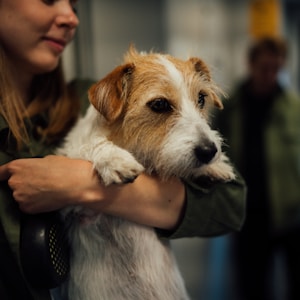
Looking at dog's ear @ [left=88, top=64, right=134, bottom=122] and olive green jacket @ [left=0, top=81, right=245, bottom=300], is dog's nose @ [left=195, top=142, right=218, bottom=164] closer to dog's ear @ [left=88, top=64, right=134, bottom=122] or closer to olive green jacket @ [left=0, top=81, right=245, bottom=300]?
olive green jacket @ [left=0, top=81, right=245, bottom=300]

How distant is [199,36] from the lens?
10.3ft

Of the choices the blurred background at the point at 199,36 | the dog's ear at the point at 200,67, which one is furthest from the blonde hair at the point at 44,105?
the blurred background at the point at 199,36

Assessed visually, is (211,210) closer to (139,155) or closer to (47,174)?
(139,155)

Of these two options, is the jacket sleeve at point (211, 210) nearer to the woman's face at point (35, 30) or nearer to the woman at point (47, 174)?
the woman at point (47, 174)

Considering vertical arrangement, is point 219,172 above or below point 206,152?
below

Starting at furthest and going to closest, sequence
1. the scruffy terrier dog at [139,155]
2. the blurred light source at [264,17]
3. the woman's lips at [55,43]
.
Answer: the blurred light source at [264,17], the woman's lips at [55,43], the scruffy terrier dog at [139,155]

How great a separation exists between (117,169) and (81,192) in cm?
11

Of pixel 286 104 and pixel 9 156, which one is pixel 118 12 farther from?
pixel 9 156

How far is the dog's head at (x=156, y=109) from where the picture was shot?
3.62ft

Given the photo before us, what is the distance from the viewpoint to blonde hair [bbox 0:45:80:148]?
1166 millimetres

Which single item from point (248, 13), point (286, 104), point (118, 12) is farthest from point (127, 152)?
point (248, 13)

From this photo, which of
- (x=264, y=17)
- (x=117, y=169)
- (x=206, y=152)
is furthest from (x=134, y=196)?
(x=264, y=17)

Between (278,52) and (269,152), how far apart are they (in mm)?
622

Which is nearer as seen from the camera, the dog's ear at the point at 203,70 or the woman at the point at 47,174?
the woman at the point at 47,174
